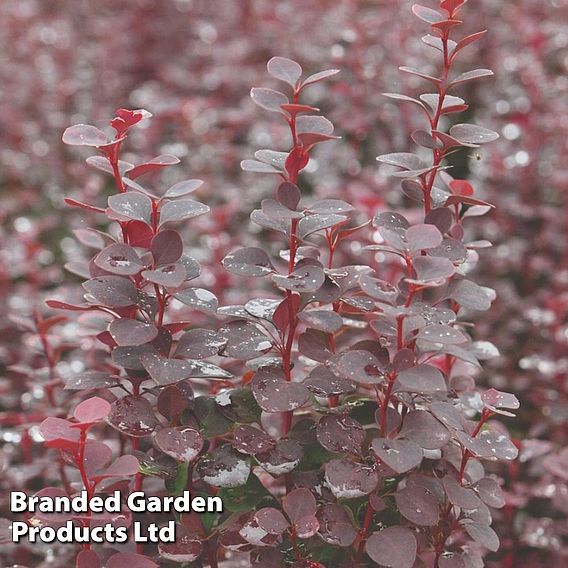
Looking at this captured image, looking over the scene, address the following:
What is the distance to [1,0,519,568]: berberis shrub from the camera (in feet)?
3.72

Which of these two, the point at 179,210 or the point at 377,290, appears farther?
the point at 179,210

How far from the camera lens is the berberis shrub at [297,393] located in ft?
3.72

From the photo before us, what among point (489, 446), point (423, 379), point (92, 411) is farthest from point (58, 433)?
point (489, 446)

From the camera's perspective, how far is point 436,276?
3.63 ft

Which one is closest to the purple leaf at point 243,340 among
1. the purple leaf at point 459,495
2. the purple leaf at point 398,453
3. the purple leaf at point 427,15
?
the purple leaf at point 398,453

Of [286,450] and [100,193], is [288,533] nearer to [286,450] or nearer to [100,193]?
[286,450]

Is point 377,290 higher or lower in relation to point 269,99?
lower

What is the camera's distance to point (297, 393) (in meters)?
1.18

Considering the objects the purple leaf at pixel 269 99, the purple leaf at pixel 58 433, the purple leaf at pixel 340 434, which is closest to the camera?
the purple leaf at pixel 58 433

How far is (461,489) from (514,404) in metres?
0.14

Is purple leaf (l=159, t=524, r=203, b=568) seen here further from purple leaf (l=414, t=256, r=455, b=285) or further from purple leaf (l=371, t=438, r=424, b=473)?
purple leaf (l=414, t=256, r=455, b=285)

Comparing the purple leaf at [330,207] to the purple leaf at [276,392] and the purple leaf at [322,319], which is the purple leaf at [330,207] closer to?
the purple leaf at [322,319]

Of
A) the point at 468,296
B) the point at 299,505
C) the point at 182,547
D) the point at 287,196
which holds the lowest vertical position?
→ the point at 182,547

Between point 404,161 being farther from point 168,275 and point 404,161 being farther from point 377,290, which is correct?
point 168,275
